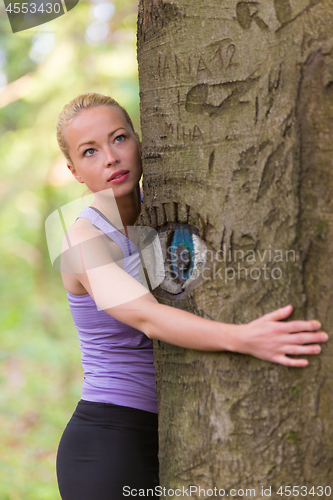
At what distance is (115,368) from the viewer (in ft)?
4.88

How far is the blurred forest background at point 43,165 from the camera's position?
505cm

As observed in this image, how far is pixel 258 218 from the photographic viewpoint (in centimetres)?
114

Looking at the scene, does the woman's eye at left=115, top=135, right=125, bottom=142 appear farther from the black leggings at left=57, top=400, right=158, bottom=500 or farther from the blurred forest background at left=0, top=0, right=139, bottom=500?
the blurred forest background at left=0, top=0, right=139, bottom=500

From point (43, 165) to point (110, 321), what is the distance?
14.3 feet

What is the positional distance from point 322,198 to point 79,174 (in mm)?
835

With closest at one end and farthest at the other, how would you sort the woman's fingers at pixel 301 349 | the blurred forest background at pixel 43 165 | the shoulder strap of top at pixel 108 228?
1. the woman's fingers at pixel 301 349
2. the shoulder strap of top at pixel 108 228
3. the blurred forest background at pixel 43 165

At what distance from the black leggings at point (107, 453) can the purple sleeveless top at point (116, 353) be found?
0.13 feet

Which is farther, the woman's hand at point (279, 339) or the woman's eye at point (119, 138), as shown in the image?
the woman's eye at point (119, 138)

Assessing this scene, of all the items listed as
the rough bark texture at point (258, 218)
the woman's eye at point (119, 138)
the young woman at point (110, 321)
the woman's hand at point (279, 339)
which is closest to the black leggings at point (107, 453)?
the young woman at point (110, 321)

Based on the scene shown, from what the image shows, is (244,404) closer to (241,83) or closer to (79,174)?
(241,83)

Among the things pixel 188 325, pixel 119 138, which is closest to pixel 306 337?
pixel 188 325

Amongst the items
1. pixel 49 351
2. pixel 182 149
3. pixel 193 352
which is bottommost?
pixel 49 351

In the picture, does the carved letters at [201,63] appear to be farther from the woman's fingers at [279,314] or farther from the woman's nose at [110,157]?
the woman's fingers at [279,314]

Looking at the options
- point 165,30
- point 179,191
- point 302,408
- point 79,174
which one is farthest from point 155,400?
point 165,30
